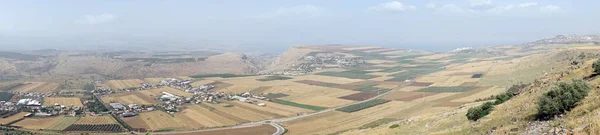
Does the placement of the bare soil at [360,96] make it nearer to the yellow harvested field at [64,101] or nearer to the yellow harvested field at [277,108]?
Result: the yellow harvested field at [277,108]

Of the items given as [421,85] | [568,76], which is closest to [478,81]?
[421,85]

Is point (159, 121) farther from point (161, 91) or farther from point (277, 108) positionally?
point (161, 91)

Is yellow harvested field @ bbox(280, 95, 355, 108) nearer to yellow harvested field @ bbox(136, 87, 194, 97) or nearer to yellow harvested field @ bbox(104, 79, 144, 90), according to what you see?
yellow harvested field @ bbox(136, 87, 194, 97)

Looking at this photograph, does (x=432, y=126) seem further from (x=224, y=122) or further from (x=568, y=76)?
(x=224, y=122)

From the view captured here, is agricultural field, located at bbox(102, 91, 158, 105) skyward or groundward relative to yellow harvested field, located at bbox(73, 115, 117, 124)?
groundward

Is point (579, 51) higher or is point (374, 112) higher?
point (579, 51)

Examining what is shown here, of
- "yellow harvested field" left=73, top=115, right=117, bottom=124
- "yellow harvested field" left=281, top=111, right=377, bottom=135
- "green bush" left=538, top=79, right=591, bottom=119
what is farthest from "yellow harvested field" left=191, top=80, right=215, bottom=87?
"green bush" left=538, top=79, right=591, bottom=119
